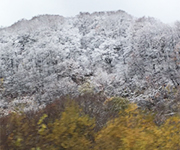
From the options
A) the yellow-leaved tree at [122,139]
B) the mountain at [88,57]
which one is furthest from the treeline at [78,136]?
the mountain at [88,57]

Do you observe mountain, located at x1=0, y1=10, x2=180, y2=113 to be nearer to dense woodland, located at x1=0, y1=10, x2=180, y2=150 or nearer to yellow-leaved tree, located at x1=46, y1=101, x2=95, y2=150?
dense woodland, located at x1=0, y1=10, x2=180, y2=150

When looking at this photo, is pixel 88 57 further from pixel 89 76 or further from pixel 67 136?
pixel 67 136

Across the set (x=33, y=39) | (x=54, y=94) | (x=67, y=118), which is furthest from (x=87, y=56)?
(x=67, y=118)

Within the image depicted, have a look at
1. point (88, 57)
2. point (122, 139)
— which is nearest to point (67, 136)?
point (122, 139)

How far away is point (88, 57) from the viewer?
4803cm


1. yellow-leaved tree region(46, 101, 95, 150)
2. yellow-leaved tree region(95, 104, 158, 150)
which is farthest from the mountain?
yellow-leaved tree region(95, 104, 158, 150)

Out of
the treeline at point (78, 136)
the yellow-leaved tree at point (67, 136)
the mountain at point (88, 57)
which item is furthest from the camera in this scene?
the mountain at point (88, 57)

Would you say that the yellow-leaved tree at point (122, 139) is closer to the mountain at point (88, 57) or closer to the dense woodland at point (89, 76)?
the dense woodland at point (89, 76)

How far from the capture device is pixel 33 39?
55.7 metres

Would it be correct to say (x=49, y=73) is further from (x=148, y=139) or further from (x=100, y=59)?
(x=148, y=139)

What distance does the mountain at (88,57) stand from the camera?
34.0m

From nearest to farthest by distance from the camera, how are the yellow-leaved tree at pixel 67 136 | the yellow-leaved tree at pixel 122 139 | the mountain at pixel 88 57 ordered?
the yellow-leaved tree at pixel 122 139
the yellow-leaved tree at pixel 67 136
the mountain at pixel 88 57

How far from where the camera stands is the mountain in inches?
1339

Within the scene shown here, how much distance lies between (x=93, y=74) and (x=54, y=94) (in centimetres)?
1221
